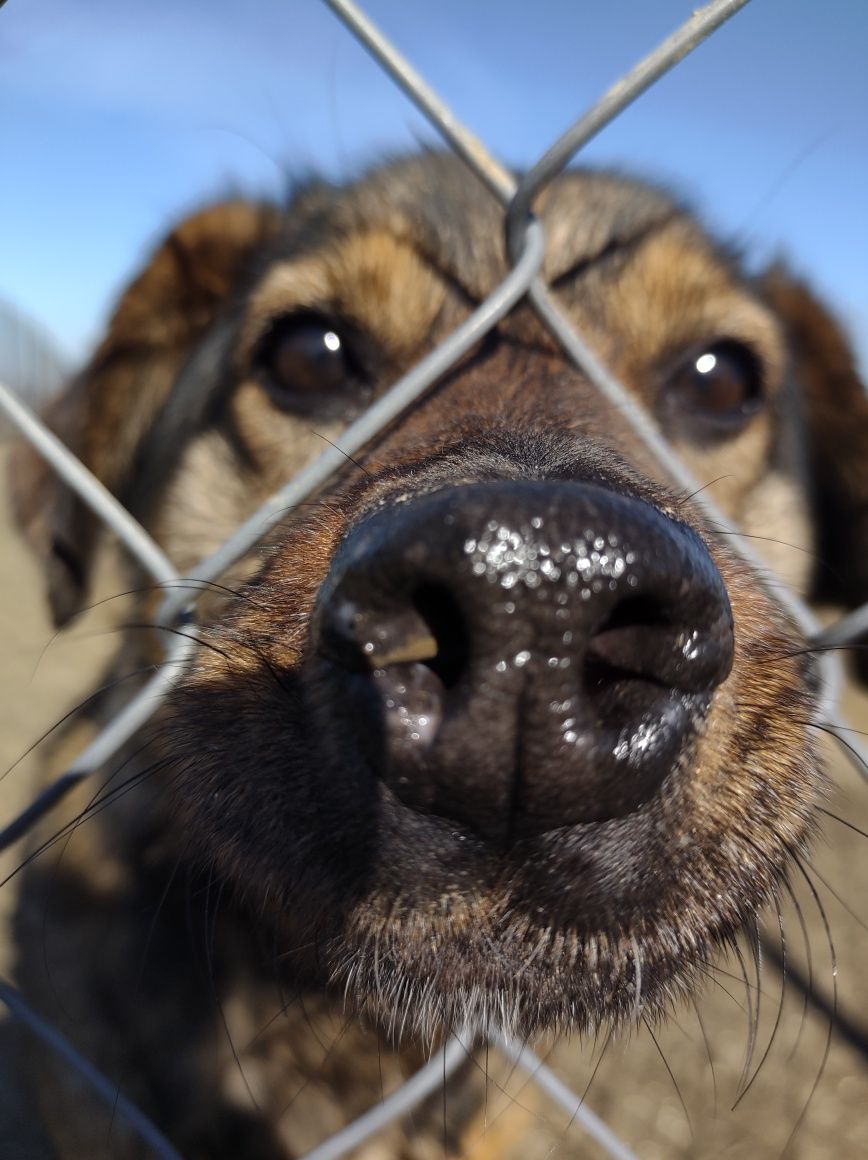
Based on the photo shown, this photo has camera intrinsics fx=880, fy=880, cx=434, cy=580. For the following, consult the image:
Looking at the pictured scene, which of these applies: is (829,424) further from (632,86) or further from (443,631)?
(443,631)

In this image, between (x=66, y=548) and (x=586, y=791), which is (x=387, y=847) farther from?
(x=66, y=548)

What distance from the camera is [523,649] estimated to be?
0.68 metres

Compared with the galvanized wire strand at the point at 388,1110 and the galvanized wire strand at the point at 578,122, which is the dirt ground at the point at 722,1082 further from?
the galvanized wire strand at the point at 578,122

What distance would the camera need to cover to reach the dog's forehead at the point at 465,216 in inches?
73.1

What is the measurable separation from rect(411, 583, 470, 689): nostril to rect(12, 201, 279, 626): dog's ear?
61.6 inches

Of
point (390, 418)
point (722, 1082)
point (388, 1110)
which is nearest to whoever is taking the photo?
point (390, 418)

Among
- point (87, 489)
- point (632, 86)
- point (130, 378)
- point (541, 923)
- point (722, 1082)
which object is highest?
point (130, 378)

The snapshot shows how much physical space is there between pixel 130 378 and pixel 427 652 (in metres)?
1.74

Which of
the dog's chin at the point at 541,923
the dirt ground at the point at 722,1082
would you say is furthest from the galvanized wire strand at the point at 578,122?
the dirt ground at the point at 722,1082

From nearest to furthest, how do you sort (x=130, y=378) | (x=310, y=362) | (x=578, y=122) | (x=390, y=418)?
1. (x=578, y=122)
2. (x=390, y=418)
3. (x=310, y=362)
4. (x=130, y=378)

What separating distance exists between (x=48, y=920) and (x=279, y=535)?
3.79 feet

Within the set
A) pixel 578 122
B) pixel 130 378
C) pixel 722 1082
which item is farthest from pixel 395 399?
pixel 722 1082

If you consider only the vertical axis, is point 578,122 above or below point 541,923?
above

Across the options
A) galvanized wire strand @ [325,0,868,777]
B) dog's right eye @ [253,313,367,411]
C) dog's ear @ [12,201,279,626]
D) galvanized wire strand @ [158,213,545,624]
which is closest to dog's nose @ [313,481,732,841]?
galvanized wire strand @ [158,213,545,624]
